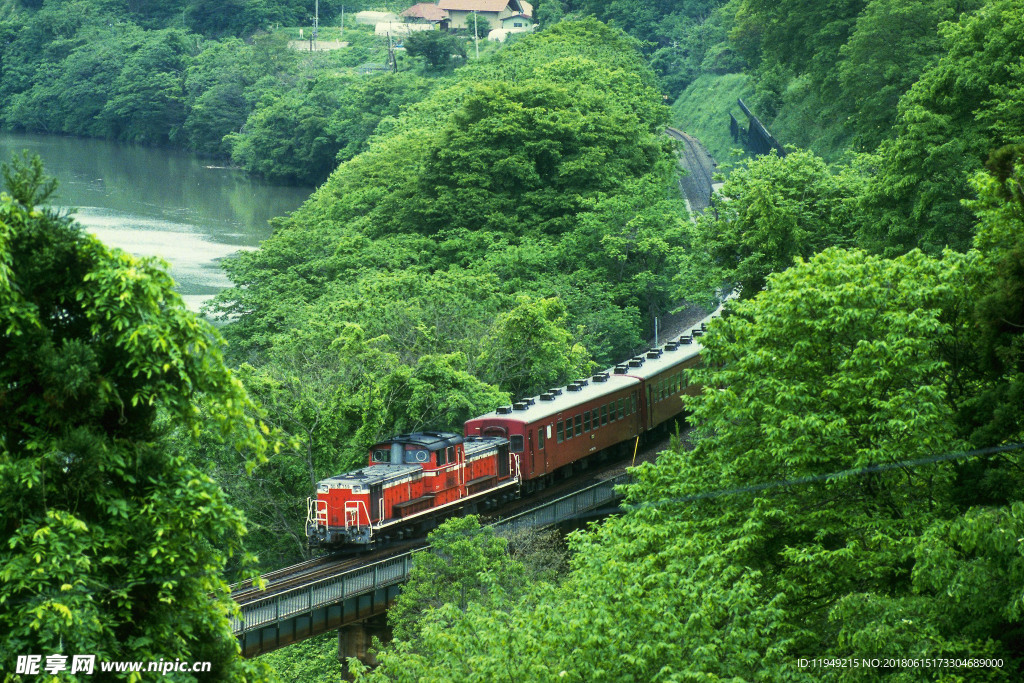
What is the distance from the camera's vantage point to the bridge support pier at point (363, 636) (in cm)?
2580

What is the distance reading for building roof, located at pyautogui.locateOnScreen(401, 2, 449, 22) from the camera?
148 meters

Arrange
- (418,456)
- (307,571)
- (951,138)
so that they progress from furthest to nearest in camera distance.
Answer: (951,138) < (418,456) < (307,571)

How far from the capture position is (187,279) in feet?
208

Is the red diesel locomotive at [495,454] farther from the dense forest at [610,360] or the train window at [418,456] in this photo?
the dense forest at [610,360]

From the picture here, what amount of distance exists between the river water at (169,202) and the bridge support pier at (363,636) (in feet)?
108

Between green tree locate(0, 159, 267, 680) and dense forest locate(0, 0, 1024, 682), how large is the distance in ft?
0.12

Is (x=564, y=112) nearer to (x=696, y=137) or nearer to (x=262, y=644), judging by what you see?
(x=262, y=644)

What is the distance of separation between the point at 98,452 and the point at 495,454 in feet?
65.1

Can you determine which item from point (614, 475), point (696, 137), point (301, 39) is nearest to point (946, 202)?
point (614, 475)

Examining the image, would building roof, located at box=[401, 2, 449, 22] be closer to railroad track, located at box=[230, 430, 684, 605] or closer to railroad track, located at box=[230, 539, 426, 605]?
railroad track, located at box=[230, 430, 684, 605]

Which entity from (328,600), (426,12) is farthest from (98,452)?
(426,12)

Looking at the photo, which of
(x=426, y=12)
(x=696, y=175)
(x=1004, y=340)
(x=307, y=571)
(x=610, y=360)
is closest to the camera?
(x=1004, y=340)

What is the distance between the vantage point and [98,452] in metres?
11.1

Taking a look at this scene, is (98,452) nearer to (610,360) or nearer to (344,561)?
(344,561)
